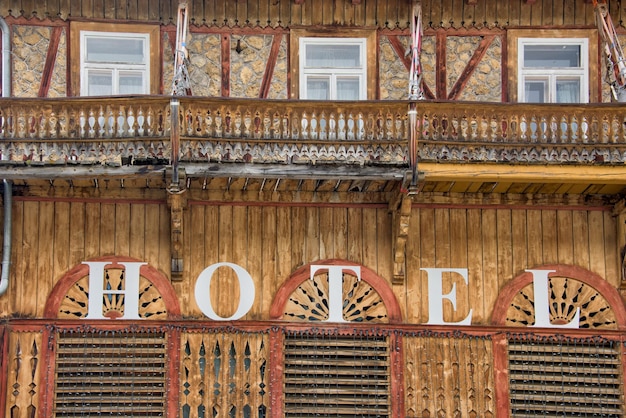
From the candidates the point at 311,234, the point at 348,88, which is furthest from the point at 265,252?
the point at 348,88

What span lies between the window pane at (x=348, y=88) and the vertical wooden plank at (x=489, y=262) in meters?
3.10

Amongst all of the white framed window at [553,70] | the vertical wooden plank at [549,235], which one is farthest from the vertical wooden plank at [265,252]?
the white framed window at [553,70]

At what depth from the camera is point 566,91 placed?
24.2 m

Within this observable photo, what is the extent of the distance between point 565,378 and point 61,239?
8701 millimetres

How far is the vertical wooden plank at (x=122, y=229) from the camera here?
22938 millimetres

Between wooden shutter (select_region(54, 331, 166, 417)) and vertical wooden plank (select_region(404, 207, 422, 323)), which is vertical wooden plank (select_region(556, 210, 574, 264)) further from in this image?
wooden shutter (select_region(54, 331, 166, 417))

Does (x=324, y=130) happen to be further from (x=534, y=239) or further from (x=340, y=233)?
(x=534, y=239)

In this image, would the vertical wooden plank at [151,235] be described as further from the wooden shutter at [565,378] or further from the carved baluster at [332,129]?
the wooden shutter at [565,378]

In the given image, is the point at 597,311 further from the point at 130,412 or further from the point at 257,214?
the point at 130,412

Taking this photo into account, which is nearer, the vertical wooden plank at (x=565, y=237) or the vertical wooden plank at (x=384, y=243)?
the vertical wooden plank at (x=384, y=243)

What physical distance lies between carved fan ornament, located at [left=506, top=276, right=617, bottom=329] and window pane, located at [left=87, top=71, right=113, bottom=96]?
790 cm

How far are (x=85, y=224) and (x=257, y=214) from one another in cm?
289

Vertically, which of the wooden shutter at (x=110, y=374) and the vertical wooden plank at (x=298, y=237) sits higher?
the vertical wooden plank at (x=298, y=237)

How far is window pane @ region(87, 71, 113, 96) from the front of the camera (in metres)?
23.9
